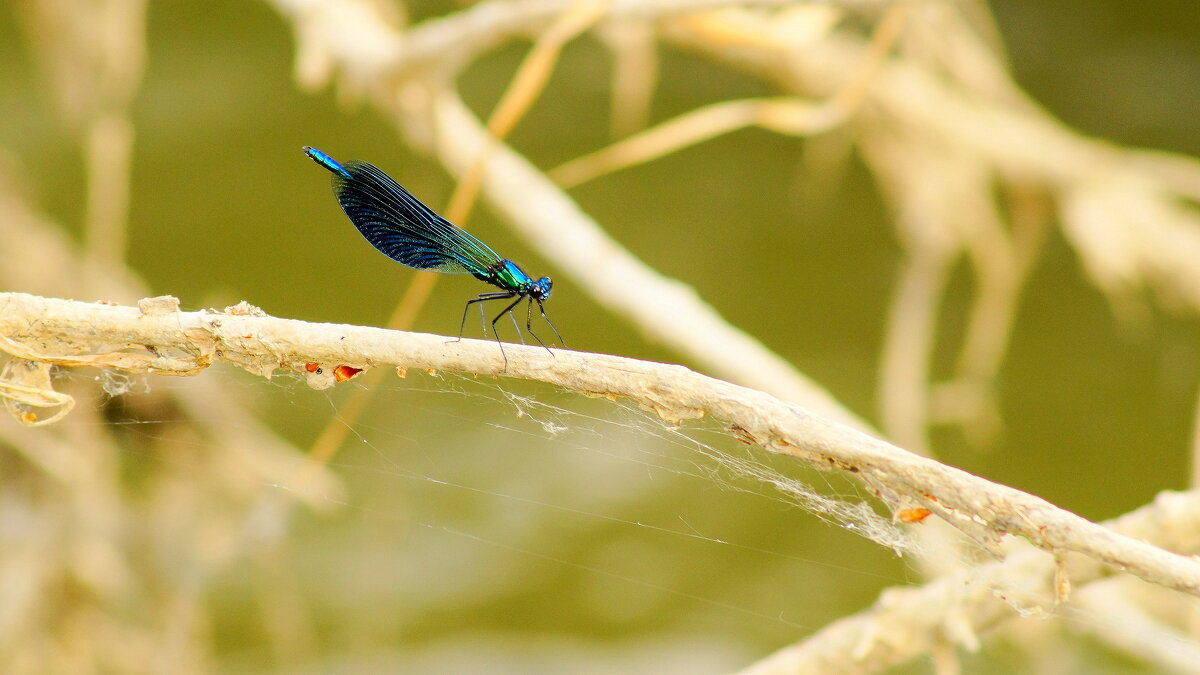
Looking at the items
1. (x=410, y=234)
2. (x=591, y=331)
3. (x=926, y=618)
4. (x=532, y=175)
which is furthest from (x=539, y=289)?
(x=591, y=331)

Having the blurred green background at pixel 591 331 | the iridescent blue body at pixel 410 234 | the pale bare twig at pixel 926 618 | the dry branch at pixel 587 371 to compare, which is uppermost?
the blurred green background at pixel 591 331

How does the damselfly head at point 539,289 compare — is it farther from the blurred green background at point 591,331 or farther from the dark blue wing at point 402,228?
the blurred green background at point 591,331

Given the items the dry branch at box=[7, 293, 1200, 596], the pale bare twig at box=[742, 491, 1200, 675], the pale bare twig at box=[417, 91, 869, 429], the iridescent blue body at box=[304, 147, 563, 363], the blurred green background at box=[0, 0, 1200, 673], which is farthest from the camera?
the blurred green background at box=[0, 0, 1200, 673]

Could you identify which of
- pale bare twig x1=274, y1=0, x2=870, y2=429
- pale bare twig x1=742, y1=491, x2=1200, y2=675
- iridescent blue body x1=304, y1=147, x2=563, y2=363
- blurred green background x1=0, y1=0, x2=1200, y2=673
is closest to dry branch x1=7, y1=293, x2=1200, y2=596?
pale bare twig x1=742, y1=491, x2=1200, y2=675

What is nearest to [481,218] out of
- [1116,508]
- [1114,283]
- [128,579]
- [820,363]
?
[820,363]

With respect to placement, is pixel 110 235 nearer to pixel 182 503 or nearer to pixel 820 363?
pixel 182 503

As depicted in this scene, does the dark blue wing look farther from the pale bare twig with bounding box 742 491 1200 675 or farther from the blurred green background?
the blurred green background

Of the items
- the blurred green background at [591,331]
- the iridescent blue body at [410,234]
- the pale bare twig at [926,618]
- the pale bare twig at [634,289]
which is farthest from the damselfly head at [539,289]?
the blurred green background at [591,331]
